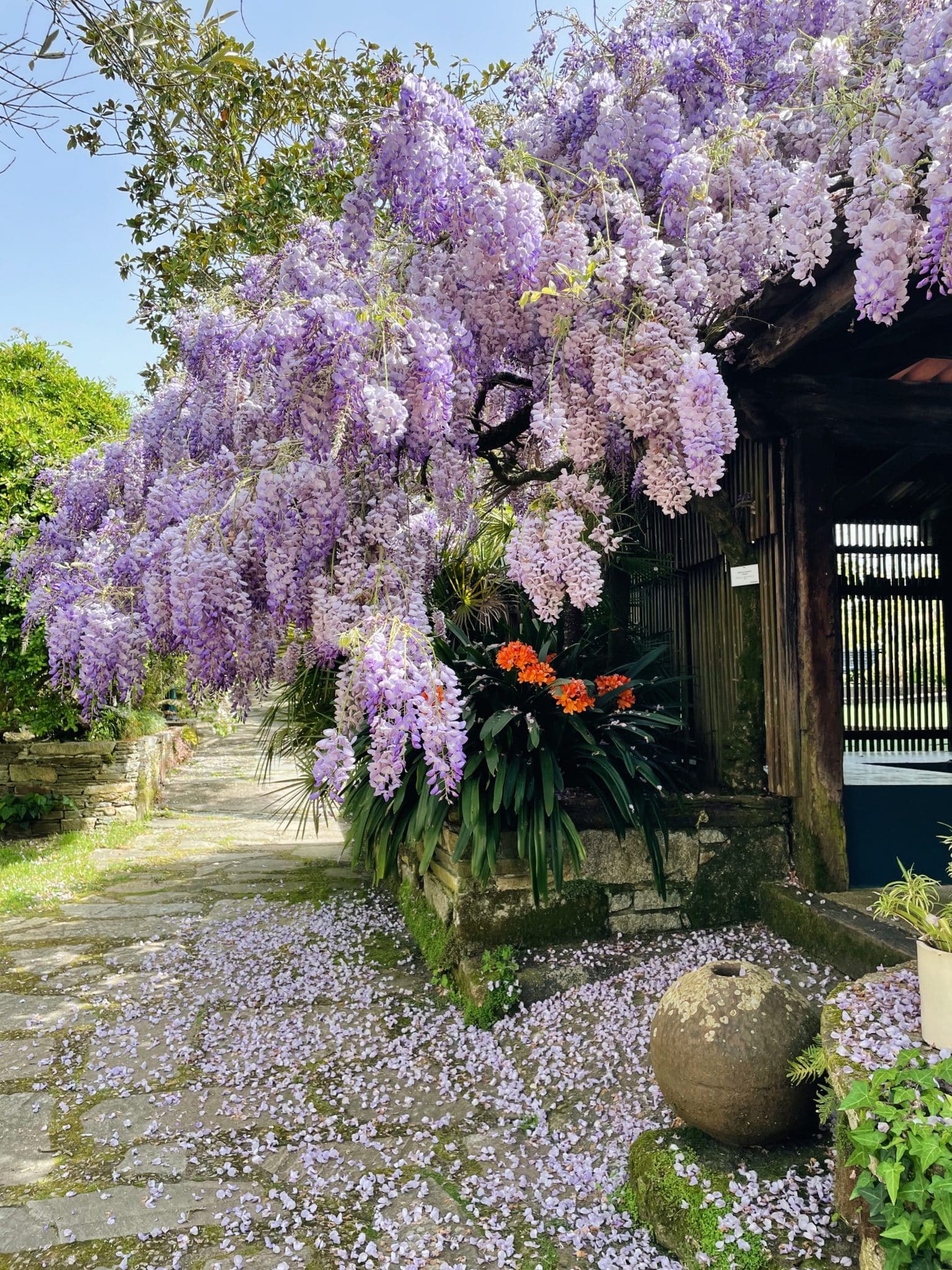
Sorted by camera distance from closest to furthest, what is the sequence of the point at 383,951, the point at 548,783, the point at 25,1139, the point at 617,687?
the point at 25,1139
the point at 548,783
the point at 617,687
the point at 383,951

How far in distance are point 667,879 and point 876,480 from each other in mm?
2087

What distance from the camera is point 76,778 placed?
22.6 feet

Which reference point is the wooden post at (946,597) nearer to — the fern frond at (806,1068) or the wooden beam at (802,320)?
the wooden beam at (802,320)

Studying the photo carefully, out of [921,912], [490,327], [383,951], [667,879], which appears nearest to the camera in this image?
[921,912]

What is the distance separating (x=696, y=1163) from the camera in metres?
2.06

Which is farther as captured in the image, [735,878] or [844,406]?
[735,878]

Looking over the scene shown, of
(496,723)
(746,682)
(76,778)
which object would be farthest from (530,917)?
(76,778)

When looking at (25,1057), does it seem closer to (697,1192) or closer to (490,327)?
(697,1192)

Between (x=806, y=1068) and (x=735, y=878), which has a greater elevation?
(x=735, y=878)

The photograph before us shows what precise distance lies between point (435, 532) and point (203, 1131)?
217 centimetres

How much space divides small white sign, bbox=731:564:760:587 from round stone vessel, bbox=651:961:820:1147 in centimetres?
194

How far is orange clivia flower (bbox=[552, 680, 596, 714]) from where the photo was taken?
11.3ft

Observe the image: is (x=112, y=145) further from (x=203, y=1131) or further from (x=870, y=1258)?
(x=870, y=1258)

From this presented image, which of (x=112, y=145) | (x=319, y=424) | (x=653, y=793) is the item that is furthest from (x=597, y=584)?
(x=112, y=145)
